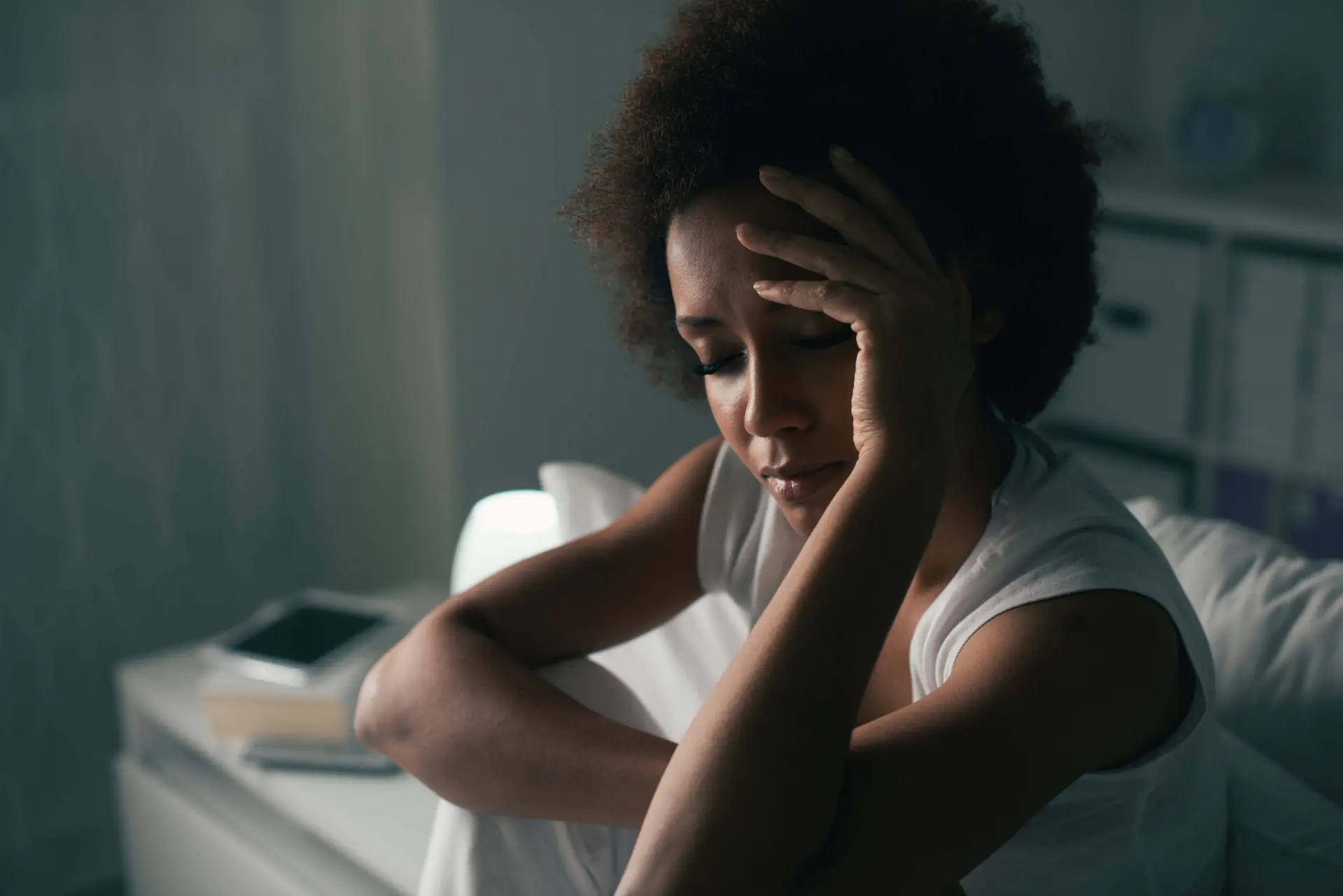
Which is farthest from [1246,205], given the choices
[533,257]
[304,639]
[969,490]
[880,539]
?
[880,539]

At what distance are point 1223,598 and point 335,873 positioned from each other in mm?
974

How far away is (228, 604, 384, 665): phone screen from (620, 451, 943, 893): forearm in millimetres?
910

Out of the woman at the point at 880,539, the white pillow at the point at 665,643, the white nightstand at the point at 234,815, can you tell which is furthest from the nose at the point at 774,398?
the white nightstand at the point at 234,815

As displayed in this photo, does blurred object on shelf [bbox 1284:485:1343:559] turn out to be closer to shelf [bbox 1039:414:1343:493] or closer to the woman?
shelf [bbox 1039:414:1343:493]

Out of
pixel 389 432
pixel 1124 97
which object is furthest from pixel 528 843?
pixel 1124 97

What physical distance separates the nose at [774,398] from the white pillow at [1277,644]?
1.52ft

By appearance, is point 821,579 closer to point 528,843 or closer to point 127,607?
point 528,843

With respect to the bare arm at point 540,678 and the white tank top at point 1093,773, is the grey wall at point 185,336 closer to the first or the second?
the bare arm at point 540,678

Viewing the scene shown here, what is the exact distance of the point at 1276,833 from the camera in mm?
1082

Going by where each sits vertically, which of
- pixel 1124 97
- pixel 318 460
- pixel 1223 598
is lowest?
pixel 318 460

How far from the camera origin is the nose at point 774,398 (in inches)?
39.0

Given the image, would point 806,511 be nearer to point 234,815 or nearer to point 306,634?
point 306,634

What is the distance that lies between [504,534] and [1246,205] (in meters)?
1.60

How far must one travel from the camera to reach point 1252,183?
273cm
